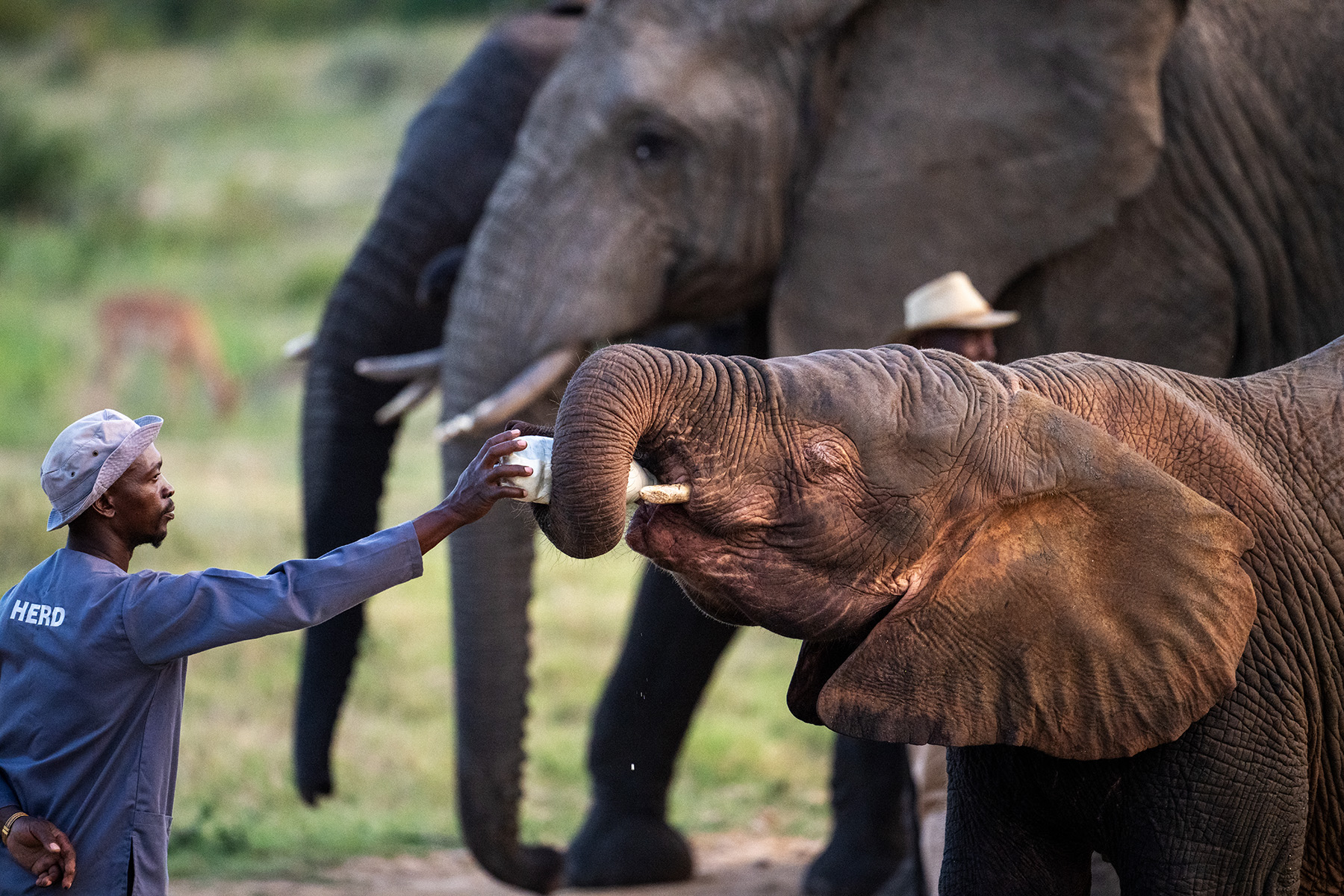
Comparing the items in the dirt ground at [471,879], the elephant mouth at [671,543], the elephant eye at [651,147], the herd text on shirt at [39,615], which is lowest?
the dirt ground at [471,879]

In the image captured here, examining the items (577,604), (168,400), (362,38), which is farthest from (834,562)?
(362,38)

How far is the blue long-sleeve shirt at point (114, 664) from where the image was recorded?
8.20ft

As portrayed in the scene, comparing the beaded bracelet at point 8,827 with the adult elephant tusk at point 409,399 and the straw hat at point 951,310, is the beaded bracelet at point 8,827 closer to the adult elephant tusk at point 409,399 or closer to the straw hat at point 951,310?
the straw hat at point 951,310

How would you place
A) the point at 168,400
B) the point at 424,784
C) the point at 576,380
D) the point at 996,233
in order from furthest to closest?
1. the point at 168,400
2. the point at 424,784
3. the point at 996,233
4. the point at 576,380

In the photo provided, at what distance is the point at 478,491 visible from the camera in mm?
2457

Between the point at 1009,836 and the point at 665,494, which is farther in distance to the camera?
the point at 1009,836

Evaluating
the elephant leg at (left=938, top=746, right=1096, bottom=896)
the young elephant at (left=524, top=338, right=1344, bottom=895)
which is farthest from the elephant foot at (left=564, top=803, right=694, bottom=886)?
the young elephant at (left=524, top=338, right=1344, bottom=895)

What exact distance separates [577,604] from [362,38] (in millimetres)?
12980

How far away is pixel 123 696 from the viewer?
254 cm

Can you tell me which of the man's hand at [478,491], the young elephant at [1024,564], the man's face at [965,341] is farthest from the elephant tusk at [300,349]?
the young elephant at [1024,564]

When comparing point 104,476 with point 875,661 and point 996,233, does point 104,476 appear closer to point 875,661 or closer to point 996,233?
point 875,661

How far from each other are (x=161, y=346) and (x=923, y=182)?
8346 mm

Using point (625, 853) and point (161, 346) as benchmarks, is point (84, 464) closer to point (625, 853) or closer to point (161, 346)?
point (625, 853)

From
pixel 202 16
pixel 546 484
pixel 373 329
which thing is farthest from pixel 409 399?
pixel 202 16
